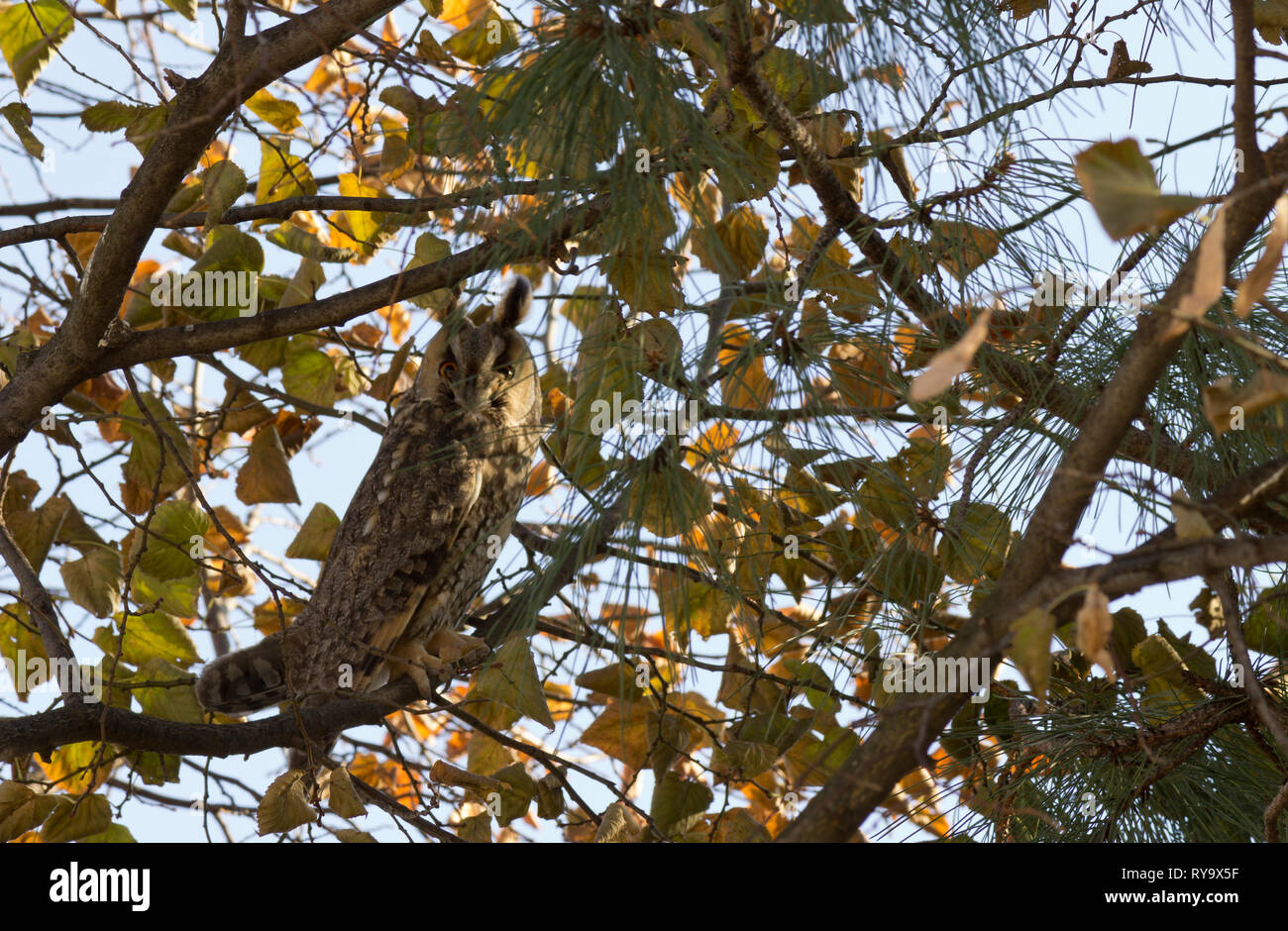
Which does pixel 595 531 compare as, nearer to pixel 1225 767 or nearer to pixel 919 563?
pixel 919 563

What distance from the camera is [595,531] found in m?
1.46

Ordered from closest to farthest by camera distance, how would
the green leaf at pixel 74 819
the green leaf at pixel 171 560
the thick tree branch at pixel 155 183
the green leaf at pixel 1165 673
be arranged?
1. the thick tree branch at pixel 155 183
2. the green leaf at pixel 1165 673
3. the green leaf at pixel 74 819
4. the green leaf at pixel 171 560

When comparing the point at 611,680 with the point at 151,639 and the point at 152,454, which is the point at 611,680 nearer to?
the point at 151,639

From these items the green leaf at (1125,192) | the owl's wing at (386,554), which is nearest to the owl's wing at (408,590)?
the owl's wing at (386,554)

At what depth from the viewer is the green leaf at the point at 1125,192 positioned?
729 millimetres

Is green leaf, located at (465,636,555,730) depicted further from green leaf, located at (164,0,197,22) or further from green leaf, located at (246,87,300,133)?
green leaf, located at (246,87,300,133)

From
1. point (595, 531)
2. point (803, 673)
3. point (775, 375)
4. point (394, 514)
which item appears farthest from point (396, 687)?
point (775, 375)

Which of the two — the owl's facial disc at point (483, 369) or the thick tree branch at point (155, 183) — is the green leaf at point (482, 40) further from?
the owl's facial disc at point (483, 369)

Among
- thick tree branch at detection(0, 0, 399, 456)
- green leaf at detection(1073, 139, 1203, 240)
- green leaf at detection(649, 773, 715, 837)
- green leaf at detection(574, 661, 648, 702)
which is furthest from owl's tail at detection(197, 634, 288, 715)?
green leaf at detection(1073, 139, 1203, 240)

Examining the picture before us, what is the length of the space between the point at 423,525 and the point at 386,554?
0.39ft

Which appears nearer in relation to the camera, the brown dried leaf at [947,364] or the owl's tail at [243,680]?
the brown dried leaf at [947,364]

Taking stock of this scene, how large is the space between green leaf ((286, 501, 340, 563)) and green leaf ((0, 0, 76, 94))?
1.09 meters

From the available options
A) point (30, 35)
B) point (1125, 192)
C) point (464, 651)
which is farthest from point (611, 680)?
point (30, 35)
